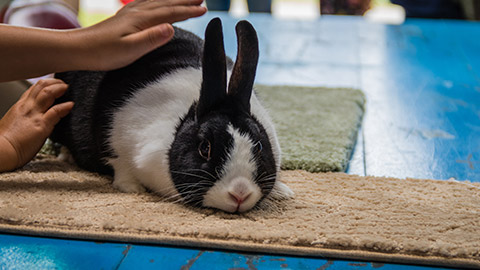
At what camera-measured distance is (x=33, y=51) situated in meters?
1.53

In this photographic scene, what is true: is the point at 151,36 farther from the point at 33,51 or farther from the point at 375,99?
the point at 375,99

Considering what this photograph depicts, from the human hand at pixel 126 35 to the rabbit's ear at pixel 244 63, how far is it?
0.72 ft

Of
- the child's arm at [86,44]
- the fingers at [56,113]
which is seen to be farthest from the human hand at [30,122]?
the child's arm at [86,44]

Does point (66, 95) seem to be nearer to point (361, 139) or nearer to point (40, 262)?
point (40, 262)

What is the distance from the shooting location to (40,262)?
1.23 m

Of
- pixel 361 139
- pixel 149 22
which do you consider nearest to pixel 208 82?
pixel 149 22

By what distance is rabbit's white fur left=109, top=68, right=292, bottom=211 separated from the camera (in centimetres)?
152

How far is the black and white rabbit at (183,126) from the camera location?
1.38 m

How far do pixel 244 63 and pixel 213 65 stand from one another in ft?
0.27

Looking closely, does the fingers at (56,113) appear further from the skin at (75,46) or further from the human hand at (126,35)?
the human hand at (126,35)

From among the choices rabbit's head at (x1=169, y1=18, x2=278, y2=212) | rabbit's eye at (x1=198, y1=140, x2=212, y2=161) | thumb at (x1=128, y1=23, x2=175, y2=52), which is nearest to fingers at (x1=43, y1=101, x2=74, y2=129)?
thumb at (x1=128, y1=23, x2=175, y2=52)

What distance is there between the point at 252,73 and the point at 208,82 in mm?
115

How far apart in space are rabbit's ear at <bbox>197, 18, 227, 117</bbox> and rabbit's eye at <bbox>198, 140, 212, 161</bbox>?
0.10 m

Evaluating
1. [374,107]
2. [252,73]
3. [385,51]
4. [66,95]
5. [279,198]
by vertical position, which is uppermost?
[252,73]
